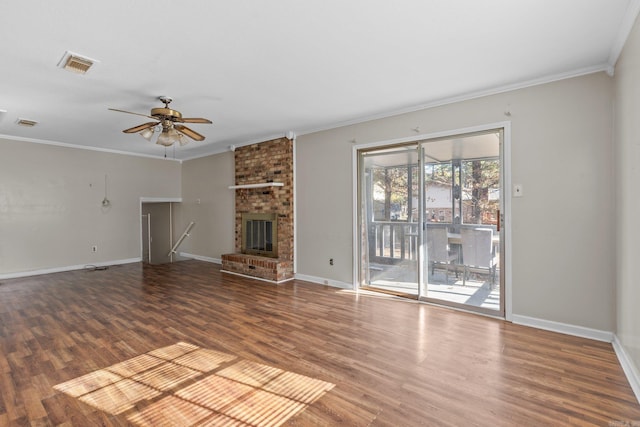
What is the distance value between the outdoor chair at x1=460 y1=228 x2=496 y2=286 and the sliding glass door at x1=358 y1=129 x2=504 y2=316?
1 centimetres

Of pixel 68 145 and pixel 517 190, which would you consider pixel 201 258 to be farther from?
pixel 517 190

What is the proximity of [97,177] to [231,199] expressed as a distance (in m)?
2.85

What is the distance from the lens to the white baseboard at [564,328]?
2867 millimetres

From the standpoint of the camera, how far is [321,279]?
5.16 metres

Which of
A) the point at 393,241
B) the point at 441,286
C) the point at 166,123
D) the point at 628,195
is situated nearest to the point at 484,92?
the point at 628,195

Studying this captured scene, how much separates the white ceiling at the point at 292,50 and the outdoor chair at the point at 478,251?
66.0 inches

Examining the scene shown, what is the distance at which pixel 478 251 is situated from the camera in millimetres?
3914

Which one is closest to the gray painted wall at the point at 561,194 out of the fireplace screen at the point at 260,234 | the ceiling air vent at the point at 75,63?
the fireplace screen at the point at 260,234

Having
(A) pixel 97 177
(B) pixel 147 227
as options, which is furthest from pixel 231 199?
(B) pixel 147 227

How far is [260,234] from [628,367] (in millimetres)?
5218

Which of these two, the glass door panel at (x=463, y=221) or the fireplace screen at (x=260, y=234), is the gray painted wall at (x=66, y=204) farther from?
the glass door panel at (x=463, y=221)

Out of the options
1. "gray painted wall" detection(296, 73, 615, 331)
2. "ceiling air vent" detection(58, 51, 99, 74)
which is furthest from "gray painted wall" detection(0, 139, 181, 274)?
"gray painted wall" detection(296, 73, 615, 331)

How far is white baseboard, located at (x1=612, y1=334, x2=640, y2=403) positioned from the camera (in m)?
2.07

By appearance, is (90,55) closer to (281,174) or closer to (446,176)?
(281,174)
